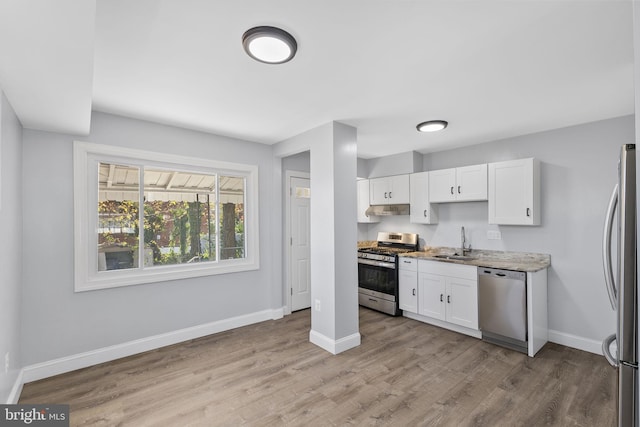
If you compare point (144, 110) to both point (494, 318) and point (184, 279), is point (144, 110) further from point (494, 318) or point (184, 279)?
point (494, 318)

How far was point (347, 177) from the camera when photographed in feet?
11.0

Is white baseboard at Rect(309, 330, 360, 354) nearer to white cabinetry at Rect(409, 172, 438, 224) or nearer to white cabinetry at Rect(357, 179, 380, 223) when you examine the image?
white cabinetry at Rect(409, 172, 438, 224)

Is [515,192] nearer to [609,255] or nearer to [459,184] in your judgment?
[459,184]

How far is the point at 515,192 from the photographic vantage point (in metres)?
3.58

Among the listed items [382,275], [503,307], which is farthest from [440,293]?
[382,275]

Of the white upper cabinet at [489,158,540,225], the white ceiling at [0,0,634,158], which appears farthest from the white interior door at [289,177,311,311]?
the white upper cabinet at [489,158,540,225]

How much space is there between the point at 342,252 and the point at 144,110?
2.45m

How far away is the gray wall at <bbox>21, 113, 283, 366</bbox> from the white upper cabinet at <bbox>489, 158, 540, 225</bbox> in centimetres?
331

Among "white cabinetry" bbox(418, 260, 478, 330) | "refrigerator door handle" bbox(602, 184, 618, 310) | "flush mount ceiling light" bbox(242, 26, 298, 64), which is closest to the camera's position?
"refrigerator door handle" bbox(602, 184, 618, 310)

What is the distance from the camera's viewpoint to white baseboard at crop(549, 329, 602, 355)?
3174 millimetres

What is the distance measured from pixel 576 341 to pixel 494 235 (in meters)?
1.41

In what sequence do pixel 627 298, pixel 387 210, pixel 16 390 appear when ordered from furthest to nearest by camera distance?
pixel 387 210 < pixel 16 390 < pixel 627 298

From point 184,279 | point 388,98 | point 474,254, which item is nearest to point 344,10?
point 388,98

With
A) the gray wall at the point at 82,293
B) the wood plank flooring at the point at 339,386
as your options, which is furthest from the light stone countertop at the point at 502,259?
the gray wall at the point at 82,293
